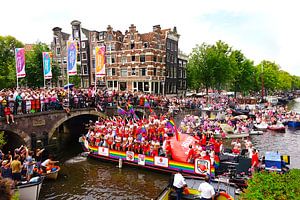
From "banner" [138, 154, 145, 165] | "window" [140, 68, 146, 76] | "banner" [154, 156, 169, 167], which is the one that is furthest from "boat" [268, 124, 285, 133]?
"window" [140, 68, 146, 76]

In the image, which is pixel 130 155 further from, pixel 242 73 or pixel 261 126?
pixel 242 73

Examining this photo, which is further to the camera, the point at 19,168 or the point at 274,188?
the point at 19,168

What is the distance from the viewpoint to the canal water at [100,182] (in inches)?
491

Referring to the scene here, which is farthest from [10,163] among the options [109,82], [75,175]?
[109,82]

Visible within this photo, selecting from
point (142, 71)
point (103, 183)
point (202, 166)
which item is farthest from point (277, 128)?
point (142, 71)

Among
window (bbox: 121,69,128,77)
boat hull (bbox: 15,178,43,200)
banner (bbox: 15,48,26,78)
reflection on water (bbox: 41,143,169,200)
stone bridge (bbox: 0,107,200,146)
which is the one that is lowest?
reflection on water (bbox: 41,143,169,200)

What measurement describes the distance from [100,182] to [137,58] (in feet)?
103

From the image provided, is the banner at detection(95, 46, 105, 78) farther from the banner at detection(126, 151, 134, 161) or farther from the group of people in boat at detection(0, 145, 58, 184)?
the group of people in boat at detection(0, 145, 58, 184)

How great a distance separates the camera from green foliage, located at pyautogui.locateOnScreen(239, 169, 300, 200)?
538 cm

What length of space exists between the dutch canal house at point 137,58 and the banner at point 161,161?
2823cm

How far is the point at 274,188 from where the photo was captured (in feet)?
18.7

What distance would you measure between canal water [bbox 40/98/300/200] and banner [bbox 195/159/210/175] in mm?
2055

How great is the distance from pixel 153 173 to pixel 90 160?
17.6 ft

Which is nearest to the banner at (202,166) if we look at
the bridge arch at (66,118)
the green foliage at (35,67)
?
the bridge arch at (66,118)
